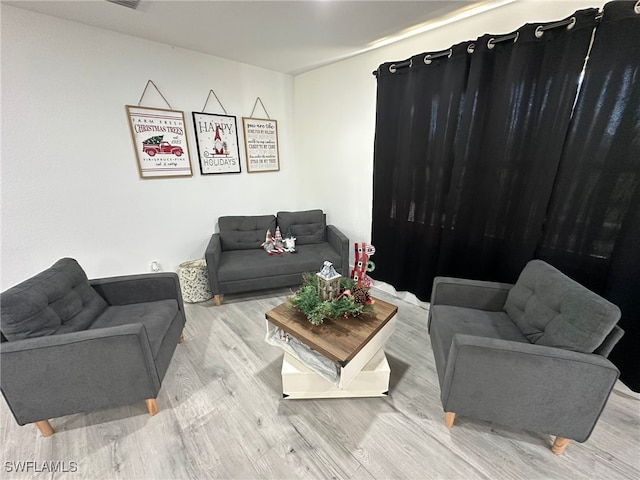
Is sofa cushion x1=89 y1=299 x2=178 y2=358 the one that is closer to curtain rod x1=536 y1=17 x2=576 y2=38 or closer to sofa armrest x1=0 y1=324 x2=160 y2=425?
sofa armrest x1=0 y1=324 x2=160 y2=425

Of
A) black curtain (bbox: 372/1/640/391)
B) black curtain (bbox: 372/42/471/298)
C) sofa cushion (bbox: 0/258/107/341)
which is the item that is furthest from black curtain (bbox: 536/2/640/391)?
sofa cushion (bbox: 0/258/107/341)

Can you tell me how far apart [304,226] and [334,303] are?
5.54ft

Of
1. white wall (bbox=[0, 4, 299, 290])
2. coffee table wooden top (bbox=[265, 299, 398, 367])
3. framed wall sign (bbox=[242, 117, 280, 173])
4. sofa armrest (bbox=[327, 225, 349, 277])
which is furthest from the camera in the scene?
framed wall sign (bbox=[242, 117, 280, 173])

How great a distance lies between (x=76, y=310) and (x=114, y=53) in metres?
2.09

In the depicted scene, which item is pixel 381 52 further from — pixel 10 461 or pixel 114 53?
pixel 10 461

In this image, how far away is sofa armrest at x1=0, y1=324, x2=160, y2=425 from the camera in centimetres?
125

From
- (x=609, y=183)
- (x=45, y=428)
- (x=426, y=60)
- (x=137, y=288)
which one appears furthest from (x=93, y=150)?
(x=609, y=183)

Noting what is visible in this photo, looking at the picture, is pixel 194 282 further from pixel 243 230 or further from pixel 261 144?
pixel 261 144

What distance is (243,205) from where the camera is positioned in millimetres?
3271

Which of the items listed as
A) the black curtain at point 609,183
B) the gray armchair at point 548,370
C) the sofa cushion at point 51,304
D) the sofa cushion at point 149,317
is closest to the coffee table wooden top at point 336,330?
the gray armchair at point 548,370

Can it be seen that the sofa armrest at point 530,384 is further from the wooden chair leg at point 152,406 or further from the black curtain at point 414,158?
the wooden chair leg at point 152,406

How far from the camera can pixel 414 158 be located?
234 centimetres

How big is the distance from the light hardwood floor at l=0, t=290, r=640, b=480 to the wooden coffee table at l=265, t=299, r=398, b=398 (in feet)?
0.32

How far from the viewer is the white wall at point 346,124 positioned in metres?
2.21
